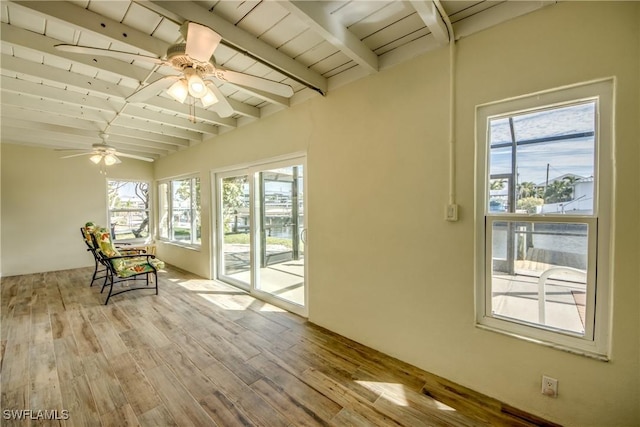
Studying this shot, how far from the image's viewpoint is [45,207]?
16.6ft

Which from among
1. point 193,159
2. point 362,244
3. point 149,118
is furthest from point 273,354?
point 193,159

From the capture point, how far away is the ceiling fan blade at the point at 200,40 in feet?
4.14

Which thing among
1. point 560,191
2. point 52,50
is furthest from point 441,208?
point 52,50

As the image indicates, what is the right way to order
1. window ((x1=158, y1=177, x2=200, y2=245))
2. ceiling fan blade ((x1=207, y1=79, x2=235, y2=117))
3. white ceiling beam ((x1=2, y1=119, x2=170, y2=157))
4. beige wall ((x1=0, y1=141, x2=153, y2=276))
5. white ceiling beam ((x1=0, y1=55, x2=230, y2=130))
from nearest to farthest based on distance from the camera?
ceiling fan blade ((x1=207, y1=79, x2=235, y2=117))
white ceiling beam ((x1=0, y1=55, x2=230, y2=130))
white ceiling beam ((x1=2, y1=119, x2=170, y2=157))
beige wall ((x1=0, y1=141, x2=153, y2=276))
window ((x1=158, y1=177, x2=200, y2=245))

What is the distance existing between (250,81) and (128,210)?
5.92 metres

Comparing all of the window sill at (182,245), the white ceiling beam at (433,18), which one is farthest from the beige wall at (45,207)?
the white ceiling beam at (433,18)

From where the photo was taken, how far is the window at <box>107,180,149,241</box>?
587cm

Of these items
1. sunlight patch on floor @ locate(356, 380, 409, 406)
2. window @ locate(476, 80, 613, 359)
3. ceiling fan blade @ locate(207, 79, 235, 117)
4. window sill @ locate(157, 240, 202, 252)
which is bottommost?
sunlight patch on floor @ locate(356, 380, 409, 406)

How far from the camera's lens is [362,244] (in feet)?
8.01

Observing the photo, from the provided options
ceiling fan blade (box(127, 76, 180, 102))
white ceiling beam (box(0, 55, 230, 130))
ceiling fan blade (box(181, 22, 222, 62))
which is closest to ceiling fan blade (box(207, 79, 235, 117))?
ceiling fan blade (box(127, 76, 180, 102))

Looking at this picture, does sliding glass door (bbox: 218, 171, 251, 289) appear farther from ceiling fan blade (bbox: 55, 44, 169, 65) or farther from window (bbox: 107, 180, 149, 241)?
window (bbox: 107, 180, 149, 241)

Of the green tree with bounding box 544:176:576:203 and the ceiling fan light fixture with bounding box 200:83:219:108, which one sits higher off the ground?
the ceiling fan light fixture with bounding box 200:83:219:108

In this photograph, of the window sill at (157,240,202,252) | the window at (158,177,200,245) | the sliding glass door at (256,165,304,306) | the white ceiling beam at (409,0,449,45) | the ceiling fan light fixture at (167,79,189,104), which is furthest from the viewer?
the window at (158,177,200,245)

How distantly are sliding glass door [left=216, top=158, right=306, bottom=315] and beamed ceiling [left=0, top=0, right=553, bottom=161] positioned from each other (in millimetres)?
1020
